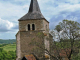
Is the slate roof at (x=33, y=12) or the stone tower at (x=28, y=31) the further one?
the slate roof at (x=33, y=12)

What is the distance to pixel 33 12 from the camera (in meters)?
21.5

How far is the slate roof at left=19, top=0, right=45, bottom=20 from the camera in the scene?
2065 cm

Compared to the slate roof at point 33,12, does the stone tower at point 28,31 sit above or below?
below

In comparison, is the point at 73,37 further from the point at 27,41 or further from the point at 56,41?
the point at 27,41

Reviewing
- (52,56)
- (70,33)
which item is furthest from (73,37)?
(52,56)

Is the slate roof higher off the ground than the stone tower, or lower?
higher

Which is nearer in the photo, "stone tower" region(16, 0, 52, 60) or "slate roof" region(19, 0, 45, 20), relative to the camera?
"stone tower" region(16, 0, 52, 60)

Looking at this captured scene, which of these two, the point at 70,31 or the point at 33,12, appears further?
the point at 33,12

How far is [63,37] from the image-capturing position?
47.7 feet

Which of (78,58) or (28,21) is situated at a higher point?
(28,21)

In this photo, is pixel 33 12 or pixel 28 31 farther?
pixel 33 12

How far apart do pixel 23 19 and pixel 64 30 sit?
28.5 ft

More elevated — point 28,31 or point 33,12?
point 33,12

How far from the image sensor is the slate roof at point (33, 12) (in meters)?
20.6
